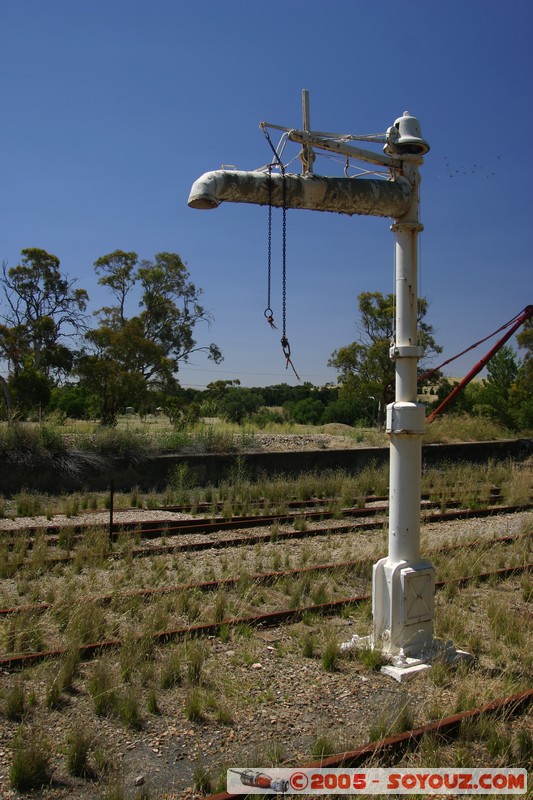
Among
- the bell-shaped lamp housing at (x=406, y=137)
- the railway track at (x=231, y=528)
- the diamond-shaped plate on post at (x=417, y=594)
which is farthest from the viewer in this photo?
the railway track at (x=231, y=528)

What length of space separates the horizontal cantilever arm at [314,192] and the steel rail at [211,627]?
11.7ft

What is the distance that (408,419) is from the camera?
16.8ft

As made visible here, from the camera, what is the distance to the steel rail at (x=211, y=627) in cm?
521

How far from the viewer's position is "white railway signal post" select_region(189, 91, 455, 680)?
513cm

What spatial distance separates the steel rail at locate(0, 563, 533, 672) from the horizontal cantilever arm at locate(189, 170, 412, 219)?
355cm

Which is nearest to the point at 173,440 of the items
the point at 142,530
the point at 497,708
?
the point at 142,530

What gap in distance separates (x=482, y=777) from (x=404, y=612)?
5.02 ft

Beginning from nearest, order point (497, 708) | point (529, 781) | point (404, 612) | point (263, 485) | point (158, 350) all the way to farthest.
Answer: point (529, 781) → point (497, 708) → point (404, 612) → point (263, 485) → point (158, 350)

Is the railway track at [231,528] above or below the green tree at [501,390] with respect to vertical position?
below

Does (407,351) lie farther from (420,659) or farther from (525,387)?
(525,387)

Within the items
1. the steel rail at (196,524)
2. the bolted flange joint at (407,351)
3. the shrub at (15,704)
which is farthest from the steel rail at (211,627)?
the steel rail at (196,524)

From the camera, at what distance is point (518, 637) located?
5797mm

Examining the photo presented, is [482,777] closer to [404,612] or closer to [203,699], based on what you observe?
[404,612]

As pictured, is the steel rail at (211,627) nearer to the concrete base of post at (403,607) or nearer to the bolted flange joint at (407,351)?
the concrete base of post at (403,607)
